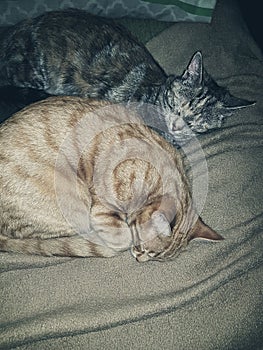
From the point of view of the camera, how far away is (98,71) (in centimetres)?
249

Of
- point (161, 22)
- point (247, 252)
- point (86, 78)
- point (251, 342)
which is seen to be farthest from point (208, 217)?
point (161, 22)

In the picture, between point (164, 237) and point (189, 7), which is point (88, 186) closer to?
point (164, 237)

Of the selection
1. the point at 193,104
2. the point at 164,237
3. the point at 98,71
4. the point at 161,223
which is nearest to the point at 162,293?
the point at 164,237

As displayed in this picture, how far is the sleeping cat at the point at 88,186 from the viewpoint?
1.83 m

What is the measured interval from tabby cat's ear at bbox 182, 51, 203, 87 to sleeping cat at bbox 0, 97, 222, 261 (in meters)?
0.50

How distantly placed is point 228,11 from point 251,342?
7.80 ft

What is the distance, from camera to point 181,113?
2537 mm

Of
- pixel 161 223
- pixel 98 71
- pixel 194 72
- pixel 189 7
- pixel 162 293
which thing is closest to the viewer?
pixel 161 223

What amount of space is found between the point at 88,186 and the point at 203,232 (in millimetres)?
690

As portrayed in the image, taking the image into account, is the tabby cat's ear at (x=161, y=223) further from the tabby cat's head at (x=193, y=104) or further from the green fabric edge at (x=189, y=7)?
the green fabric edge at (x=189, y=7)

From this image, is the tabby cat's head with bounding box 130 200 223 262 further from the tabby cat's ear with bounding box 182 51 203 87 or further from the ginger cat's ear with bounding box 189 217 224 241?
the tabby cat's ear with bounding box 182 51 203 87

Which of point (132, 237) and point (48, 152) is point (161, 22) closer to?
point (48, 152)

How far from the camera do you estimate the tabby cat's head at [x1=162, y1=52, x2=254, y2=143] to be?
7.90ft

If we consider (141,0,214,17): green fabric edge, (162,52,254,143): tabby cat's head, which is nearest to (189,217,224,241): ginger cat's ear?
(162,52,254,143): tabby cat's head
